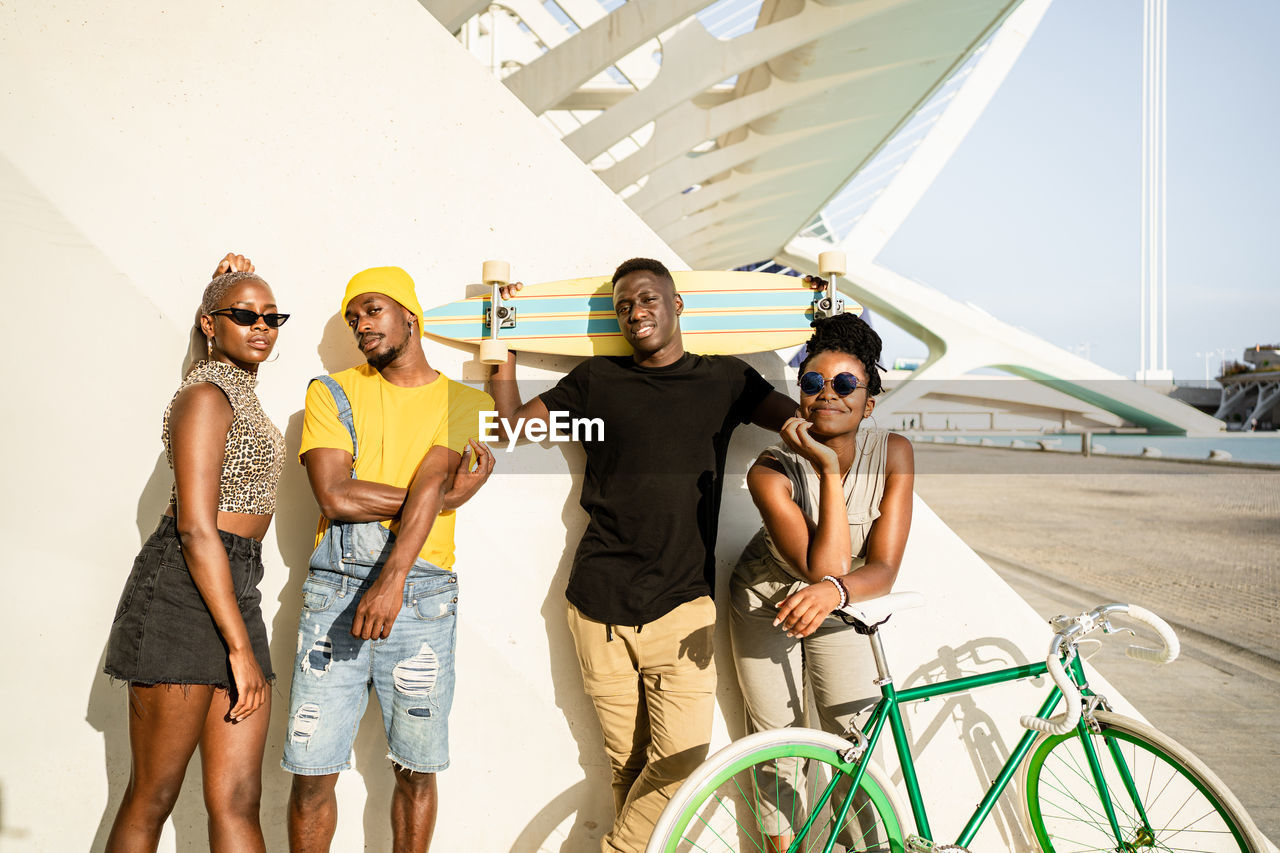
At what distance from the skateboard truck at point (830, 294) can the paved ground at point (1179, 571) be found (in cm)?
266

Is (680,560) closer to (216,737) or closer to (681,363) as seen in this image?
(681,363)

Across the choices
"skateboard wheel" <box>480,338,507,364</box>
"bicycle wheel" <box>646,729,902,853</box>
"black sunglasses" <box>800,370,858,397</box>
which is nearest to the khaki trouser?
"bicycle wheel" <box>646,729,902,853</box>

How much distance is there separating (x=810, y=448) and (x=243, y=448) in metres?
1.38

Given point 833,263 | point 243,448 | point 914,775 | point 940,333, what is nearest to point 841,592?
point 914,775

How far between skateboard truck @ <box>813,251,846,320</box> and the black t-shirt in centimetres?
35

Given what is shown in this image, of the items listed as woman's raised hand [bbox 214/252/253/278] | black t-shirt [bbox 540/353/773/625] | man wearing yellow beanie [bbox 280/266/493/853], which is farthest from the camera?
woman's raised hand [bbox 214/252/253/278]

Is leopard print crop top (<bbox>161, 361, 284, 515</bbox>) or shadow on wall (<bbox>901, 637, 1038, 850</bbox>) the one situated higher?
leopard print crop top (<bbox>161, 361, 284, 515</bbox>)

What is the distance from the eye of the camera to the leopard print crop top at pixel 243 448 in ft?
5.65

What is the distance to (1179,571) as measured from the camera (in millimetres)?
6633

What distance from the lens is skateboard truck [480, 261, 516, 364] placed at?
213cm

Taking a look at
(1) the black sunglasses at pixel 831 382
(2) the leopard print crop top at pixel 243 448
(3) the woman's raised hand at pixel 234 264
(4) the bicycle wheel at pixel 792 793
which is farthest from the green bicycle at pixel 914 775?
(3) the woman's raised hand at pixel 234 264

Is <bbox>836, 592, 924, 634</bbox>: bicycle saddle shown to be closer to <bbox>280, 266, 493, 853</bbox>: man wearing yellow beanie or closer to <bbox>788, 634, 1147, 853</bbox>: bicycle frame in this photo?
<bbox>788, 634, 1147, 853</bbox>: bicycle frame

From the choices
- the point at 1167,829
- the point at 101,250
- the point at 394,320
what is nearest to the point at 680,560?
the point at 394,320

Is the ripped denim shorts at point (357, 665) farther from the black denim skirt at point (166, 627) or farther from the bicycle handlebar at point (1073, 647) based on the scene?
the bicycle handlebar at point (1073, 647)
